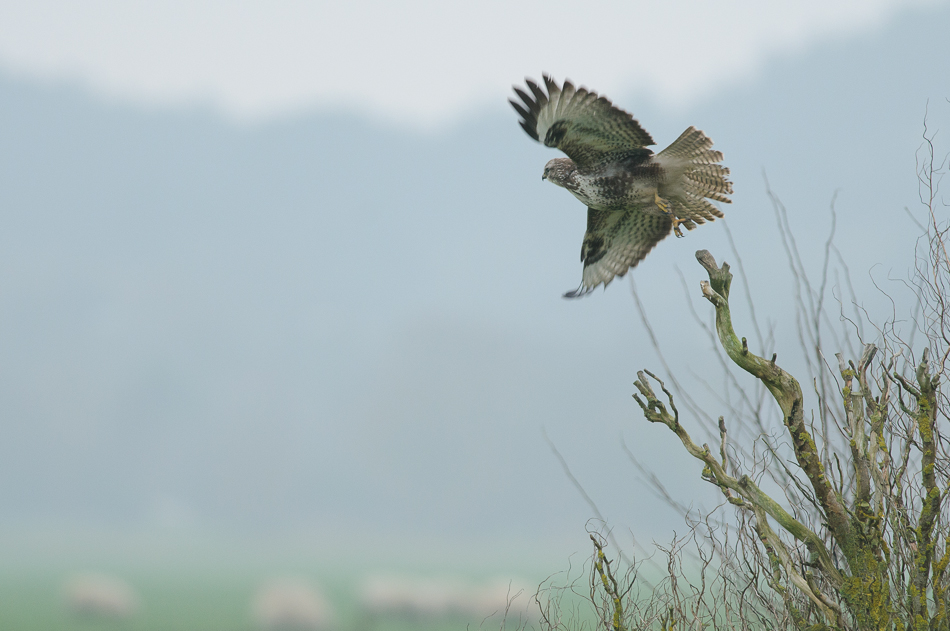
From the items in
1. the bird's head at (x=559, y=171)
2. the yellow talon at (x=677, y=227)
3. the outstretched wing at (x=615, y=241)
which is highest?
the bird's head at (x=559, y=171)

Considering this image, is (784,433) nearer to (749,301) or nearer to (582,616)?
(749,301)

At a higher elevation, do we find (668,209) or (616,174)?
(616,174)

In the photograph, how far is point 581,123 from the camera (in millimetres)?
3529

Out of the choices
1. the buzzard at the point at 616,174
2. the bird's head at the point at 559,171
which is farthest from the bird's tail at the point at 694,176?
the bird's head at the point at 559,171

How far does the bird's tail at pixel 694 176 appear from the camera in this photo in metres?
3.67

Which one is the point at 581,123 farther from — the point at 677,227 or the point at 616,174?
the point at 677,227

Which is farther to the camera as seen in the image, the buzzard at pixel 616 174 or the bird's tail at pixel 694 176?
the bird's tail at pixel 694 176

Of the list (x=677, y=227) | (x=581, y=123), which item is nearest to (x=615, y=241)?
(x=677, y=227)

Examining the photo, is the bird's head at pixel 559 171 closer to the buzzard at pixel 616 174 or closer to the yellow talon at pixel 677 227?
the buzzard at pixel 616 174

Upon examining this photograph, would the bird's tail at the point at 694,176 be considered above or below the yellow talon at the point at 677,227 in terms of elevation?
above

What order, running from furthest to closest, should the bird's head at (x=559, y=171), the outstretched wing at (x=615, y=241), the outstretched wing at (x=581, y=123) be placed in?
the outstretched wing at (x=615, y=241)
the bird's head at (x=559, y=171)
the outstretched wing at (x=581, y=123)

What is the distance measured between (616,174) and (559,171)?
0.30 meters

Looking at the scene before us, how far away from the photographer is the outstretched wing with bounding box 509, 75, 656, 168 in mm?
3465

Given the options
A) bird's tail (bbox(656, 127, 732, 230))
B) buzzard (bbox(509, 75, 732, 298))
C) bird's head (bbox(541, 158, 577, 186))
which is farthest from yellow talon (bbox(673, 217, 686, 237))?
bird's head (bbox(541, 158, 577, 186))
